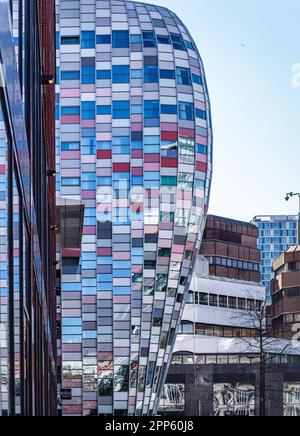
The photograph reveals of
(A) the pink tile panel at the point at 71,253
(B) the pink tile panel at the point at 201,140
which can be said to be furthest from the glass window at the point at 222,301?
(A) the pink tile panel at the point at 71,253

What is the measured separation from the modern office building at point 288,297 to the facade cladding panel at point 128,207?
177ft

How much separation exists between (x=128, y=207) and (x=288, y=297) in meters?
60.8

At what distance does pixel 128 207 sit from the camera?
13725 cm

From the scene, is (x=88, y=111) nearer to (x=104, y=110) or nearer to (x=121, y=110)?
(x=104, y=110)

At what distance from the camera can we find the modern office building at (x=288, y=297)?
188750 millimetres

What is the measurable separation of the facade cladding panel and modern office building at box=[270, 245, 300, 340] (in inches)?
2125

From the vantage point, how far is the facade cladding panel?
135 metres

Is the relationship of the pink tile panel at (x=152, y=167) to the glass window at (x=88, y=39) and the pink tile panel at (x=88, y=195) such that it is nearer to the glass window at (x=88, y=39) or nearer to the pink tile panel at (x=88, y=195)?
the pink tile panel at (x=88, y=195)

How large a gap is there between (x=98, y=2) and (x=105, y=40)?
5866 millimetres

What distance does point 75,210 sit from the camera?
7088 cm

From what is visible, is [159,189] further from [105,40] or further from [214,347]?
[214,347]

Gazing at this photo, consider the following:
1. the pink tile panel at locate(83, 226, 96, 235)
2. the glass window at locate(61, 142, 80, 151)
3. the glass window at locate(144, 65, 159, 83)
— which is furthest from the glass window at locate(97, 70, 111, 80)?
the pink tile panel at locate(83, 226, 96, 235)

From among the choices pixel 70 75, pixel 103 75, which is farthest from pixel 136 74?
pixel 70 75

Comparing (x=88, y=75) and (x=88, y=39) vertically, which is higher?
(x=88, y=39)
